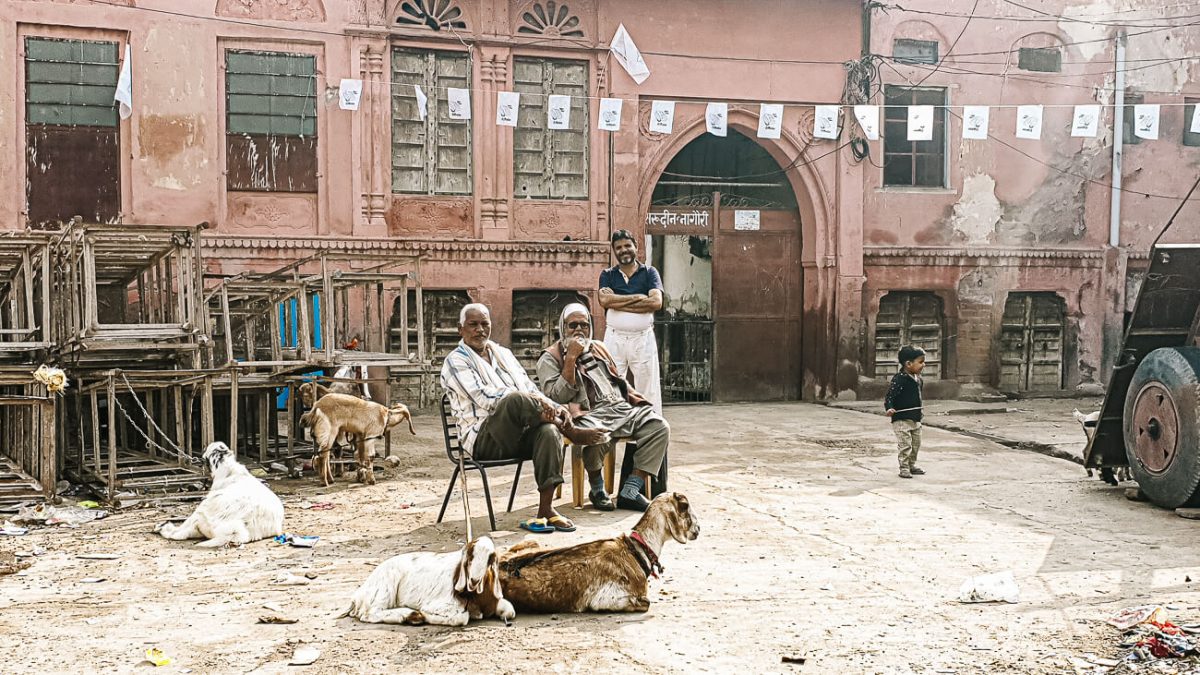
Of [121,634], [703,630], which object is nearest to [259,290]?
[121,634]

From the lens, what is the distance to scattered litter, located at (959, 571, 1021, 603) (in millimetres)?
4918

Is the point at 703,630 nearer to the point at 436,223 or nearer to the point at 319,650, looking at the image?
the point at 319,650

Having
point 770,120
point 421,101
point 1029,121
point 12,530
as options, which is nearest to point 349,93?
point 421,101

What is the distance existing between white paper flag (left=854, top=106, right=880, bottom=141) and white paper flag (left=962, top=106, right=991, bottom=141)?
132cm

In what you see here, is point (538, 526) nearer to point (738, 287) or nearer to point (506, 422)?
point (506, 422)

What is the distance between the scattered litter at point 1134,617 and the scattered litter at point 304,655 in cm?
321

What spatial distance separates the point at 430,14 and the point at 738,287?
5760 mm

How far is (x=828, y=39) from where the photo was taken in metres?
16.0

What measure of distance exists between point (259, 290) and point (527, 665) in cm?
738

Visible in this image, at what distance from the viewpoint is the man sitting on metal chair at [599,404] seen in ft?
23.1

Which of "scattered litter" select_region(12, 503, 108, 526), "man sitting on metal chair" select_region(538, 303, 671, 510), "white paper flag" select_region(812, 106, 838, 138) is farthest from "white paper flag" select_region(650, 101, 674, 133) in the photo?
"scattered litter" select_region(12, 503, 108, 526)

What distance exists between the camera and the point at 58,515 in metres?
7.03

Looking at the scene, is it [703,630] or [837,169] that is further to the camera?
[837,169]

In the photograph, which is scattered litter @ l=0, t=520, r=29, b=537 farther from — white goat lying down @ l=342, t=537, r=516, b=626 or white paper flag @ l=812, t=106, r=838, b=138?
white paper flag @ l=812, t=106, r=838, b=138
